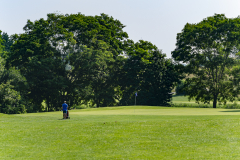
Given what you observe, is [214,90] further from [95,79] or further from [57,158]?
[57,158]

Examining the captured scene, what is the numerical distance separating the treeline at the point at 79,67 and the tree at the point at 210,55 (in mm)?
4111

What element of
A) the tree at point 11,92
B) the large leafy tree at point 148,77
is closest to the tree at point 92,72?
the large leafy tree at point 148,77

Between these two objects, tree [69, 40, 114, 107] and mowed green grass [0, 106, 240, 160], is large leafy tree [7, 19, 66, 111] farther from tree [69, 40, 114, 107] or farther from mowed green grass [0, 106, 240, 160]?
mowed green grass [0, 106, 240, 160]

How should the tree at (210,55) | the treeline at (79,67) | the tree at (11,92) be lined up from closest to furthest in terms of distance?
the tree at (11,92)
the treeline at (79,67)
the tree at (210,55)

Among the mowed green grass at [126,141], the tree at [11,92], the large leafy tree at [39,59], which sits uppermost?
the large leafy tree at [39,59]

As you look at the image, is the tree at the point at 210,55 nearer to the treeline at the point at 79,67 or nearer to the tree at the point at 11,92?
the treeline at the point at 79,67

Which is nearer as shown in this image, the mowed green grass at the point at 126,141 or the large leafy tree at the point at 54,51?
the mowed green grass at the point at 126,141

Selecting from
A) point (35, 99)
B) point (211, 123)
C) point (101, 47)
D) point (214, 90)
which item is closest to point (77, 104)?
point (35, 99)

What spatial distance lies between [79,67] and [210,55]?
2378 centimetres

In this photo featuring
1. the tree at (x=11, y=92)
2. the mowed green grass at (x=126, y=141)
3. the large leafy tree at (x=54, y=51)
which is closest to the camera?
the mowed green grass at (x=126, y=141)

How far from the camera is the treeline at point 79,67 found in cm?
4881

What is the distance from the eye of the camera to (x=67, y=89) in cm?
5384

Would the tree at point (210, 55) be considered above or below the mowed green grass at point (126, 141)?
above

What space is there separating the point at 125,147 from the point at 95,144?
5.33 ft
